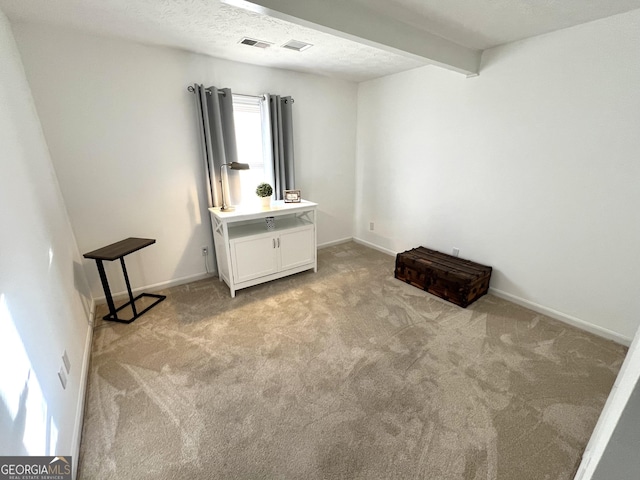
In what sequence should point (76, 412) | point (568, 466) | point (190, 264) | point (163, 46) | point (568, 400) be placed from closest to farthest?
point (568, 466)
point (76, 412)
point (568, 400)
point (163, 46)
point (190, 264)

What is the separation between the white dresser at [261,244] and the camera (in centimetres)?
283

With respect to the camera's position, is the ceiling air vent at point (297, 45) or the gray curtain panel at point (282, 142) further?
the gray curtain panel at point (282, 142)

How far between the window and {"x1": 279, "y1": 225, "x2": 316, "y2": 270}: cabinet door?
0.75 meters

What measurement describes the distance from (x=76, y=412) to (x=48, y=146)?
83.3 inches

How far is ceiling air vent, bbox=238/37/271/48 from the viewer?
2.40 m

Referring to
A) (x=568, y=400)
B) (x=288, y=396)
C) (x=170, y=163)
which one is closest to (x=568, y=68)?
(x=568, y=400)

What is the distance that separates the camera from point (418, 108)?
3.27m

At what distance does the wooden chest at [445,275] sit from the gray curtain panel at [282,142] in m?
1.73

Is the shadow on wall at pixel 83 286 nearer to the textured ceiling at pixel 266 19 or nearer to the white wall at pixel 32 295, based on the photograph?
the white wall at pixel 32 295

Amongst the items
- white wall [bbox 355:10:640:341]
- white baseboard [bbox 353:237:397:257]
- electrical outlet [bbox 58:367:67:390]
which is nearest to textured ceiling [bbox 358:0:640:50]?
white wall [bbox 355:10:640:341]

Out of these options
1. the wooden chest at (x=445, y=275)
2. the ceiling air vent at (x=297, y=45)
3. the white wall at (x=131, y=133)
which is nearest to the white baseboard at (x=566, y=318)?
the wooden chest at (x=445, y=275)

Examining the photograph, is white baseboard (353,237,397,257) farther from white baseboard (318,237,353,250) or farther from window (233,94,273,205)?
window (233,94,273,205)

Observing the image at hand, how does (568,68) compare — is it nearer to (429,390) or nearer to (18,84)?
(429,390)

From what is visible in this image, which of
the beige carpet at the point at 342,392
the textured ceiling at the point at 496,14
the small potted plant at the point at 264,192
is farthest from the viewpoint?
the small potted plant at the point at 264,192
